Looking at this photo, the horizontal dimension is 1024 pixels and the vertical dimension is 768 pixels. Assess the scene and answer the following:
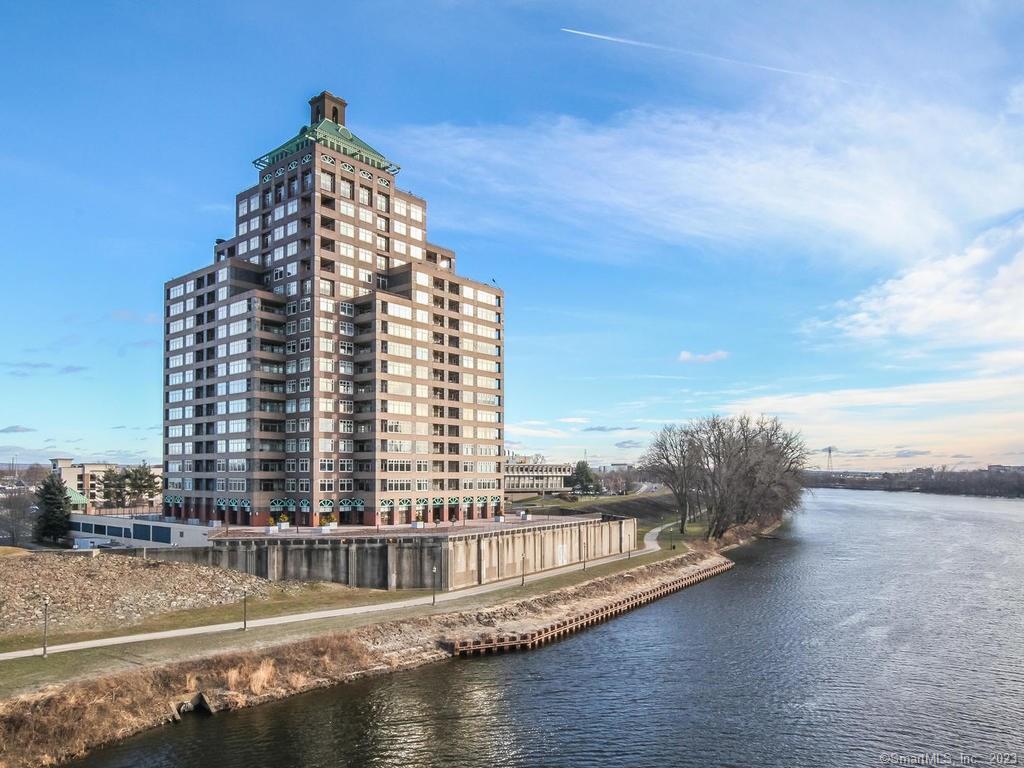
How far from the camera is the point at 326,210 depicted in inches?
4326

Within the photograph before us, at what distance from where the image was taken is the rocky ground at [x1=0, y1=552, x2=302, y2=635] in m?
58.8

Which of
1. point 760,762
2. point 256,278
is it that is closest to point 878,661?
point 760,762

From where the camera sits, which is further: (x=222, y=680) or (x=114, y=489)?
(x=114, y=489)

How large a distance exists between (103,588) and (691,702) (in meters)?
50.7

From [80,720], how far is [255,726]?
927 centimetres

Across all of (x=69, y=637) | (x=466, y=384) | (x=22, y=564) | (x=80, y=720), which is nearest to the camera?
(x=80, y=720)

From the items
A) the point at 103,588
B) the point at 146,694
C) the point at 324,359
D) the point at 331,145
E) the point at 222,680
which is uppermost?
→ the point at 331,145

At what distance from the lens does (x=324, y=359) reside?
352 feet

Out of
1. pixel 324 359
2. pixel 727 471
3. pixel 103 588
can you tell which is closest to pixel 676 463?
pixel 727 471

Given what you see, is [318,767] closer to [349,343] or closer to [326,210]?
[349,343]

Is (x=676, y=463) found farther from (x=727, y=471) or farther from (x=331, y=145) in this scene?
(x=331, y=145)

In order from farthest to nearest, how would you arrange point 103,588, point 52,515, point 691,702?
point 52,515
point 103,588
point 691,702

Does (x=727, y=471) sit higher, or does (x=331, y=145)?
(x=331, y=145)

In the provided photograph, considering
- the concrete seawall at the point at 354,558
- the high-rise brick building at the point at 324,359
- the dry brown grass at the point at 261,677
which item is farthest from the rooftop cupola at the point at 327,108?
the dry brown grass at the point at 261,677
